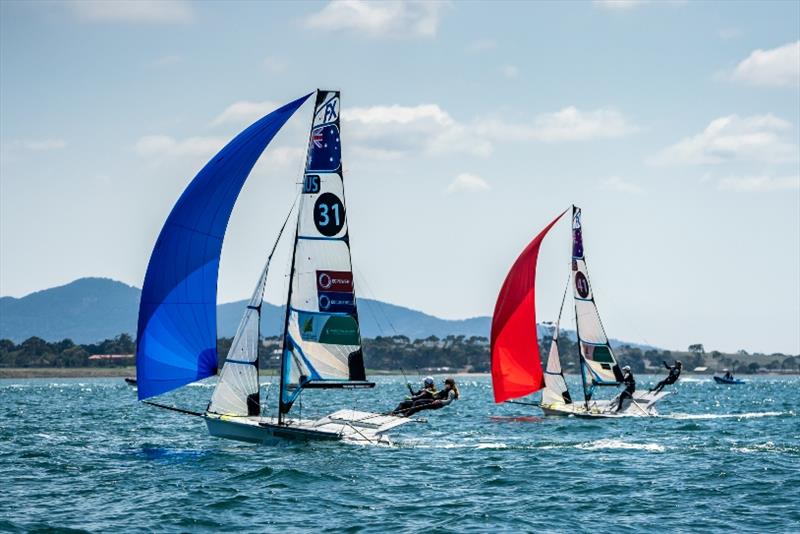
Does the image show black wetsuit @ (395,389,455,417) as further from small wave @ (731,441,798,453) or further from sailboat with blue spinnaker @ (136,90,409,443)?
small wave @ (731,441,798,453)

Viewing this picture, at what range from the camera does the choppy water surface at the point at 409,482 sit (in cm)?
2086

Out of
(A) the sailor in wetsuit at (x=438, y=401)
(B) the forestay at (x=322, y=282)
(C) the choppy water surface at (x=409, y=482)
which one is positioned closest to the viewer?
(C) the choppy water surface at (x=409, y=482)

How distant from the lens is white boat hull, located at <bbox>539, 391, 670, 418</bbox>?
1809 inches

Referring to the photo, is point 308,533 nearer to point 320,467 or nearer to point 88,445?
point 320,467

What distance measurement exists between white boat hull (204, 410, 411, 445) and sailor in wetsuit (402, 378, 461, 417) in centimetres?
71

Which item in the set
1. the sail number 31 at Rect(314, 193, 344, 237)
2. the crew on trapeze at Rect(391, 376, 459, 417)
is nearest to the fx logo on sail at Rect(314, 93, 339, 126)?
the sail number 31 at Rect(314, 193, 344, 237)

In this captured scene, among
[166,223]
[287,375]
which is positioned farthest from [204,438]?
[166,223]

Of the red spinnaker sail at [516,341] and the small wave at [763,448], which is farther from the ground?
the red spinnaker sail at [516,341]

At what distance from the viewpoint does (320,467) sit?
27.0m

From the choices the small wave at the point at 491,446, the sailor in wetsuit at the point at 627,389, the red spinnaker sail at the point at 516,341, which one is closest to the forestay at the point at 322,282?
the small wave at the point at 491,446

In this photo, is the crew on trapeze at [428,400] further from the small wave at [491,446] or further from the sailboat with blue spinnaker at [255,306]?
the small wave at [491,446]

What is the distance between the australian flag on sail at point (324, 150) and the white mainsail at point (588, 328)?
761 inches

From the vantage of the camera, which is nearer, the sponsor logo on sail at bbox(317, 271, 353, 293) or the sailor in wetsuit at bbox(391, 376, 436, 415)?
the sponsor logo on sail at bbox(317, 271, 353, 293)

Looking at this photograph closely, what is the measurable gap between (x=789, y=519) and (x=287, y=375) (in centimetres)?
1399
